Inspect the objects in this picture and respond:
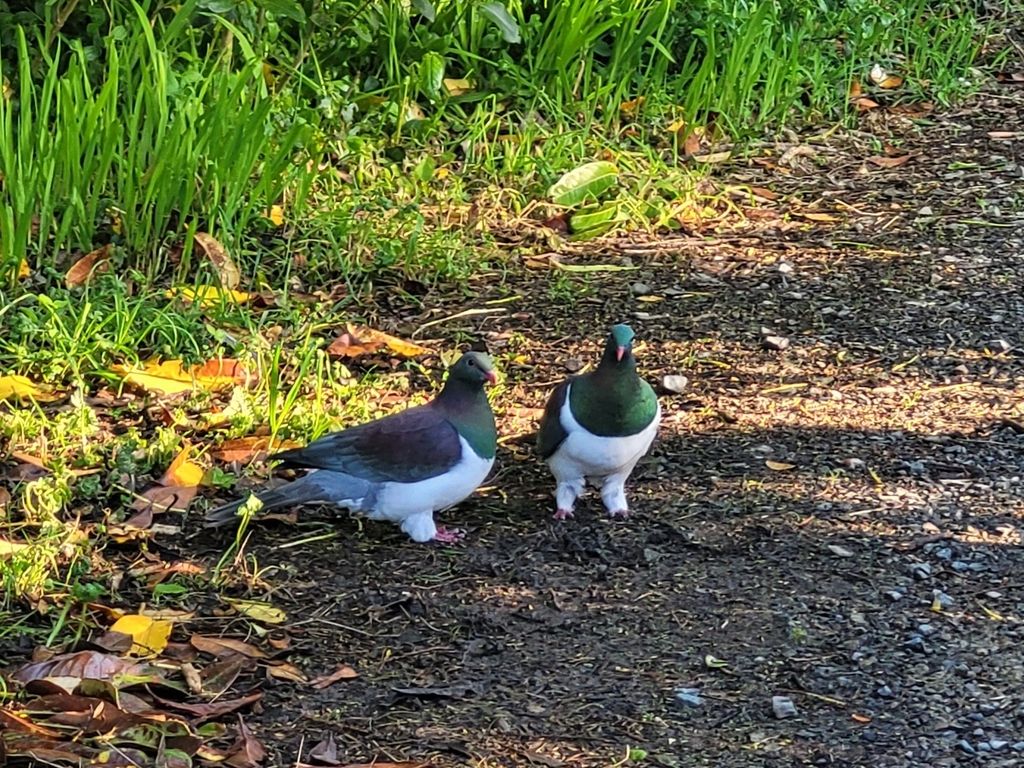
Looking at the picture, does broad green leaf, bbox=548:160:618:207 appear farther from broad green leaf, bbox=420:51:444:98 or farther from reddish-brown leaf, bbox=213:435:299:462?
reddish-brown leaf, bbox=213:435:299:462

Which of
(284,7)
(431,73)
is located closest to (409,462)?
(284,7)

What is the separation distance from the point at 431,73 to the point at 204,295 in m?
1.44

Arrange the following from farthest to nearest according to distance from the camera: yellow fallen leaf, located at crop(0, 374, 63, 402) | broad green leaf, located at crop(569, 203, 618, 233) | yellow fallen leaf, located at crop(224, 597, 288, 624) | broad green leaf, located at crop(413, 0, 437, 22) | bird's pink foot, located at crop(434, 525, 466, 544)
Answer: broad green leaf, located at crop(569, 203, 618, 233) < broad green leaf, located at crop(413, 0, 437, 22) < yellow fallen leaf, located at crop(0, 374, 63, 402) < bird's pink foot, located at crop(434, 525, 466, 544) < yellow fallen leaf, located at crop(224, 597, 288, 624)

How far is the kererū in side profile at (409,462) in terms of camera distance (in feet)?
11.4

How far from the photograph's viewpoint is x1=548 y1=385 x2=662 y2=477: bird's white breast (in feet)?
11.4

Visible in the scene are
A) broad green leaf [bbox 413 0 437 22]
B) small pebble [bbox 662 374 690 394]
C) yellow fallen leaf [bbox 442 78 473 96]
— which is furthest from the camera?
yellow fallen leaf [bbox 442 78 473 96]

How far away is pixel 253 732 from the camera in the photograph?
9.29ft

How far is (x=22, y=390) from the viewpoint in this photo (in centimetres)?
397

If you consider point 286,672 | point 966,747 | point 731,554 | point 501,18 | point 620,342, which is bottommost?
point 286,672

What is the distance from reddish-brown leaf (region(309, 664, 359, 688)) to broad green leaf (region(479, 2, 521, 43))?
275cm

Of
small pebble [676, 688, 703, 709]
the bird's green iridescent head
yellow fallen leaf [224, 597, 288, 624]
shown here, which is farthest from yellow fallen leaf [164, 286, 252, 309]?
small pebble [676, 688, 703, 709]

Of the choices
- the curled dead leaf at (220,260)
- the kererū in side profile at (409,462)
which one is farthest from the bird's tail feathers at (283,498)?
the curled dead leaf at (220,260)

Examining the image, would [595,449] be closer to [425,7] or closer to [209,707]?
[209,707]

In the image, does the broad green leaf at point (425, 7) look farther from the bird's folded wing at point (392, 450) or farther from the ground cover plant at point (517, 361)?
the bird's folded wing at point (392, 450)
